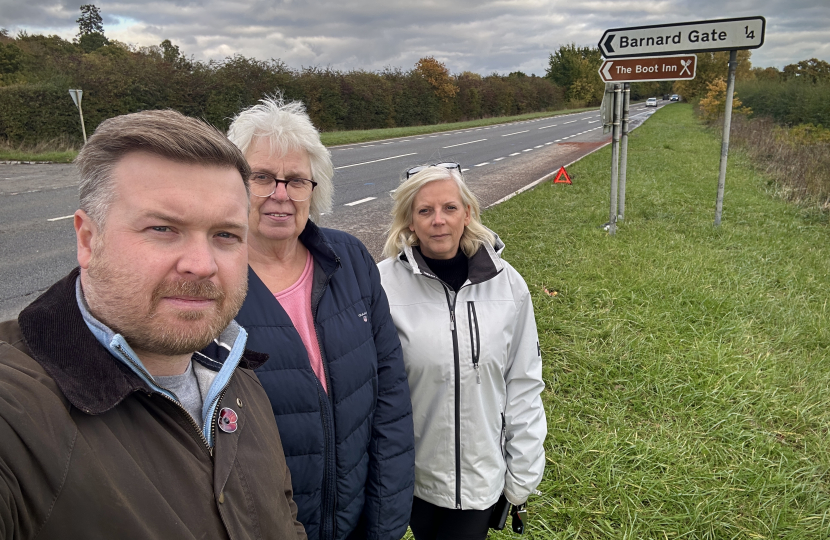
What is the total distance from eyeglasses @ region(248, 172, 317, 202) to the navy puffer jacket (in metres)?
0.11

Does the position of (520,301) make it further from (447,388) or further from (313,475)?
(313,475)

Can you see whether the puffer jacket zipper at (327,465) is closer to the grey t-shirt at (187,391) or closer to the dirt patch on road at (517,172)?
the grey t-shirt at (187,391)

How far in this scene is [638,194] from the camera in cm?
1034

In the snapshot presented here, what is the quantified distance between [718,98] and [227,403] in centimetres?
3449

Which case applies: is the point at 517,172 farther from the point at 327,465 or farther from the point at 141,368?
the point at 141,368

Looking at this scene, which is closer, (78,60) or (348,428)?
(348,428)

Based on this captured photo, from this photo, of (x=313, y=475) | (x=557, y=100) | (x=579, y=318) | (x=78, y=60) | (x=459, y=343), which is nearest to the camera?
(x=313, y=475)

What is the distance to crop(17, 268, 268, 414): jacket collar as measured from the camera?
0.88 meters

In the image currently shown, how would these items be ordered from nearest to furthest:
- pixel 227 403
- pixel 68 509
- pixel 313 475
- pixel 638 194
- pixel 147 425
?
pixel 68 509 → pixel 147 425 → pixel 227 403 → pixel 313 475 → pixel 638 194

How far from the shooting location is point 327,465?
5.62 feet

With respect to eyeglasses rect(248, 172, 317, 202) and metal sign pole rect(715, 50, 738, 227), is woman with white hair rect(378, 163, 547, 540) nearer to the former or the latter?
eyeglasses rect(248, 172, 317, 202)

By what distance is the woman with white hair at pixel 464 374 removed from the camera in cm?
213

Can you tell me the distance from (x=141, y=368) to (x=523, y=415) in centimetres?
160

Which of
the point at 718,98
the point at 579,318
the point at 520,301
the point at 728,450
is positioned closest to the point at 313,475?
the point at 520,301
